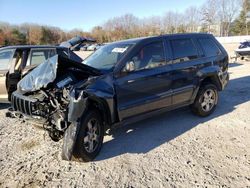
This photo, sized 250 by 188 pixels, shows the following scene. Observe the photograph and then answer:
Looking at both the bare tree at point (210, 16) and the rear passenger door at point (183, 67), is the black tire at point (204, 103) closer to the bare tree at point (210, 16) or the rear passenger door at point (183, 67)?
the rear passenger door at point (183, 67)

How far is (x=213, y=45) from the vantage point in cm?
598

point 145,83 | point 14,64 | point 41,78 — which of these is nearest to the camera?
point 41,78

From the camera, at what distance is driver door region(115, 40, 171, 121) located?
4.23 m

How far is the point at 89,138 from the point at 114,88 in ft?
2.92

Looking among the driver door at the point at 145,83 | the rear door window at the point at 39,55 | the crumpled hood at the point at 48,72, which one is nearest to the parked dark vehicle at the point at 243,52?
the rear door window at the point at 39,55

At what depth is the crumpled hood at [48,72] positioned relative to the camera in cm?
383

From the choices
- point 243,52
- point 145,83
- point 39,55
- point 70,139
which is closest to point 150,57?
point 145,83

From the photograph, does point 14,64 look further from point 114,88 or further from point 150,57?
point 150,57

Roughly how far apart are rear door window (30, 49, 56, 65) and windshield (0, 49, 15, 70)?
53cm

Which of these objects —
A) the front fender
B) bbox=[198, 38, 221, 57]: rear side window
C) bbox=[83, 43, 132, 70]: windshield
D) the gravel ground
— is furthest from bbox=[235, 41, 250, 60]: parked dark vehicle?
the front fender

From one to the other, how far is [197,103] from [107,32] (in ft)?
247

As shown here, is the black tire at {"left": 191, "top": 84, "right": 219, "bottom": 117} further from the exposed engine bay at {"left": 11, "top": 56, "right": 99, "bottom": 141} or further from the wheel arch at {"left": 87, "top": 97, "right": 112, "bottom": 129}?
the exposed engine bay at {"left": 11, "top": 56, "right": 99, "bottom": 141}

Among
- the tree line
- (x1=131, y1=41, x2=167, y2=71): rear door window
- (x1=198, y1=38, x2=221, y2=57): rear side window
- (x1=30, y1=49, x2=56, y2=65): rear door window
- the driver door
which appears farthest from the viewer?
the tree line

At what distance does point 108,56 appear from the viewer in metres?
4.90
